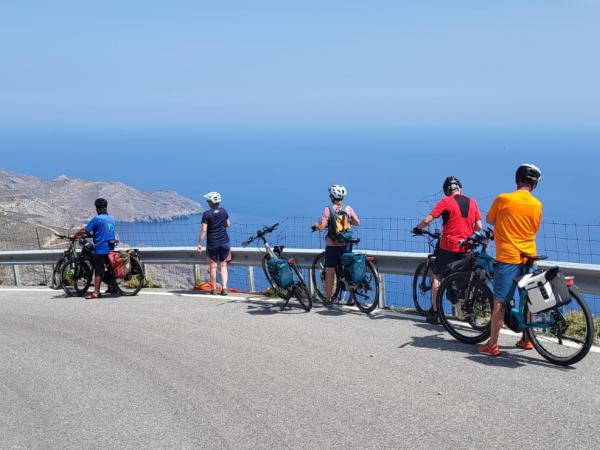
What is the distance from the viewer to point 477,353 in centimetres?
732

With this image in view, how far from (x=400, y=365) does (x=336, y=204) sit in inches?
129

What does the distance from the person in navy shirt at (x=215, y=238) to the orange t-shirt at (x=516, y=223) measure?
221 inches

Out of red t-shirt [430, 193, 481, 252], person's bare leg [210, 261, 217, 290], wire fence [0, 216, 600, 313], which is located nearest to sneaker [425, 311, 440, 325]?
red t-shirt [430, 193, 481, 252]

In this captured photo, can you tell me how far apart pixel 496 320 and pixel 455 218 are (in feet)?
6.02

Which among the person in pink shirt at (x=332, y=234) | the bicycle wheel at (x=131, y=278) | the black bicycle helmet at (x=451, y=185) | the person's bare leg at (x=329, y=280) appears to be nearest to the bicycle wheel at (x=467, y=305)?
→ the black bicycle helmet at (x=451, y=185)

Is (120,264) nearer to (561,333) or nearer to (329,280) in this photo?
(329,280)

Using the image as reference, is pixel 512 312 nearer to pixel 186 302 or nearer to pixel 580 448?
pixel 580 448

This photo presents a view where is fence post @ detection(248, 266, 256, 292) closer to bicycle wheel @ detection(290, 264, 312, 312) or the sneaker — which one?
bicycle wheel @ detection(290, 264, 312, 312)

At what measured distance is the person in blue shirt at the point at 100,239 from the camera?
1201 centimetres

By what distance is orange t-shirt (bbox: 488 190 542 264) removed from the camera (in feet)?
22.6

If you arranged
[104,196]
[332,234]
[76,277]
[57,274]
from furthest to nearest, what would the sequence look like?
[104,196] < [57,274] < [76,277] < [332,234]

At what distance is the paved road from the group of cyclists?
702 millimetres

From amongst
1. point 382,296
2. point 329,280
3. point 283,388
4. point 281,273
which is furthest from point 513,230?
point 281,273

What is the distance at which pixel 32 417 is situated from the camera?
6086mm
